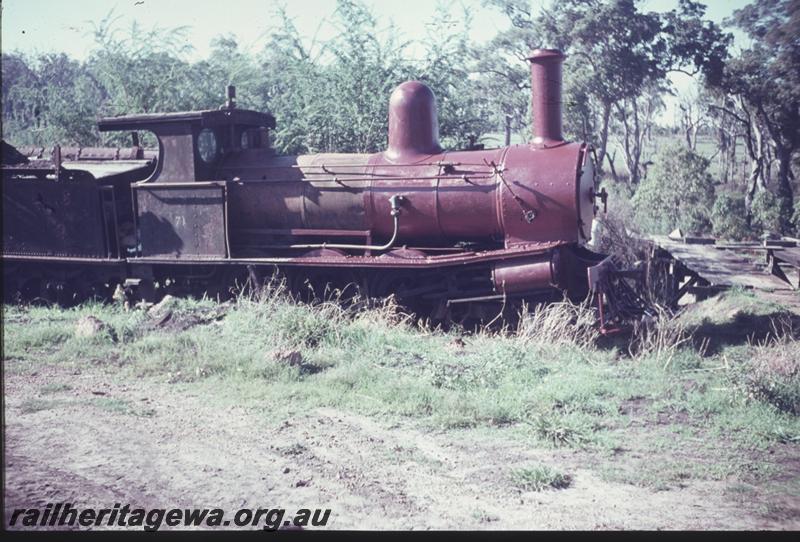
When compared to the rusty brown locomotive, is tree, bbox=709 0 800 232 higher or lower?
higher

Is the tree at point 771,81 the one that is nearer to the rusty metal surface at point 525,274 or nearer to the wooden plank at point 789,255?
the wooden plank at point 789,255

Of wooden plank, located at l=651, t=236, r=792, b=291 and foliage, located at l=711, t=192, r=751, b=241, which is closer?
wooden plank, located at l=651, t=236, r=792, b=291

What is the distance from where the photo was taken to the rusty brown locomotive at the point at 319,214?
797 centimetres

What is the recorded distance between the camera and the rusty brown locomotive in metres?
7.97

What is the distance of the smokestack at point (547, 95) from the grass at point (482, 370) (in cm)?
204

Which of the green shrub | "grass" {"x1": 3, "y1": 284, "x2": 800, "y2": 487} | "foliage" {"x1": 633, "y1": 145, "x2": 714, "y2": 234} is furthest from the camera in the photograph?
"foliage" {"x1": 633, "y1": 145, "x2": 714, "y2": 234}

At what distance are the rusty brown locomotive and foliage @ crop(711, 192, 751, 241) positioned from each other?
374 inches

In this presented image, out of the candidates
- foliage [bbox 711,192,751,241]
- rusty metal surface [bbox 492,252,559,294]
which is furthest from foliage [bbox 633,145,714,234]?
rusty metal surface [bbox 492,252,559,294]

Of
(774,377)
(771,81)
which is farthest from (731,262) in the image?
(774,377)

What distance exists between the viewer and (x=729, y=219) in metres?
16.4

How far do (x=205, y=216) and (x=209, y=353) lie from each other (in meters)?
2.56

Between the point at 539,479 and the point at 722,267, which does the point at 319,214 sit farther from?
the point at 722,267

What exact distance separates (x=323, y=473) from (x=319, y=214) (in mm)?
4940

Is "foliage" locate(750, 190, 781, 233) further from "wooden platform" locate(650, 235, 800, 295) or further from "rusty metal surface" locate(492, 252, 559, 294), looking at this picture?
"rusty metal surface" locate(492, 252, 559, 294)
